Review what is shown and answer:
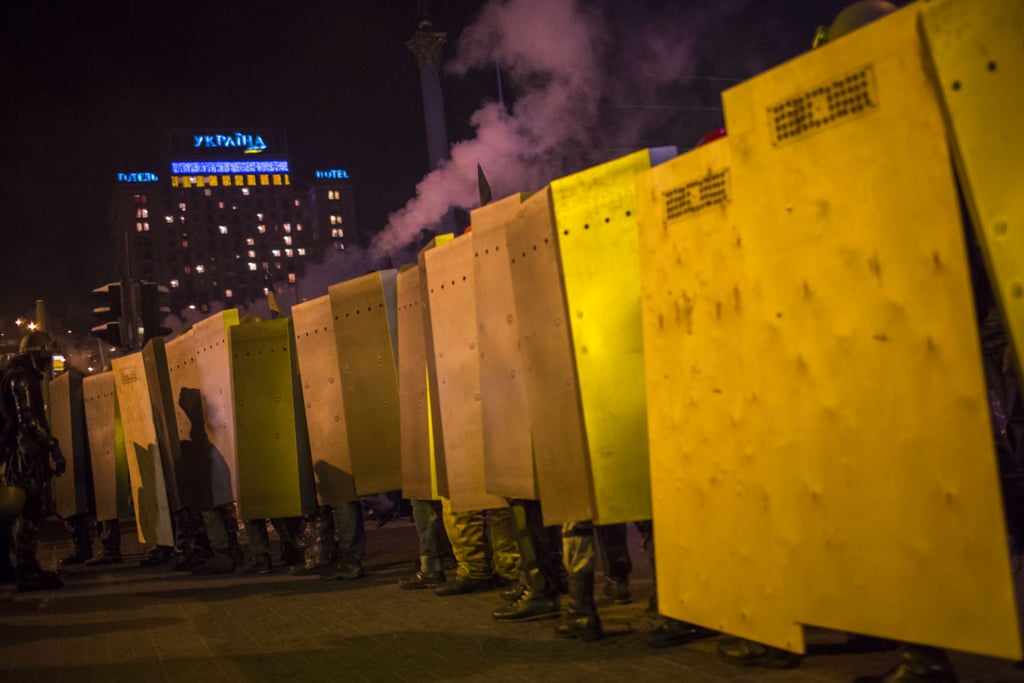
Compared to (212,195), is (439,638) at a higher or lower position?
lower

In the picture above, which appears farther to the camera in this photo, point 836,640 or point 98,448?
point 98,448

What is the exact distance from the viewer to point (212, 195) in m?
134

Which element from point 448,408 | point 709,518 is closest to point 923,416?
point 709,518

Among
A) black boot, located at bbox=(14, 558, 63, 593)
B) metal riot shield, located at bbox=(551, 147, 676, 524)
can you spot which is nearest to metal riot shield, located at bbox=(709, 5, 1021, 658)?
metal riot shield, located at bbox=(551, 147, 676, 524)

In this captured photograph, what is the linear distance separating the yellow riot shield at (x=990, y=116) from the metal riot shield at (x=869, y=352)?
93 mm

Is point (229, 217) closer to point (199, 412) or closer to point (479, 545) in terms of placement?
point (199, 412)

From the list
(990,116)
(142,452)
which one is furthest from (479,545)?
(142,452)

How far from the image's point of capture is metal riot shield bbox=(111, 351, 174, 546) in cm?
1243

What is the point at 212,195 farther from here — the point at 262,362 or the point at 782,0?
the point at 262,362

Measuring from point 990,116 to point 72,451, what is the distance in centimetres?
1399

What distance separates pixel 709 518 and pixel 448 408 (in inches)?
130

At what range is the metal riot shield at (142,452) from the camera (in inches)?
489

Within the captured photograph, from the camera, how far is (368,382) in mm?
9500

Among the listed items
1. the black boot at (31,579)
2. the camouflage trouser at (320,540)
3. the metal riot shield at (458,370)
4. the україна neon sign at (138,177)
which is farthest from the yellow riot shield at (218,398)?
the україна neon sign at (138,177)
